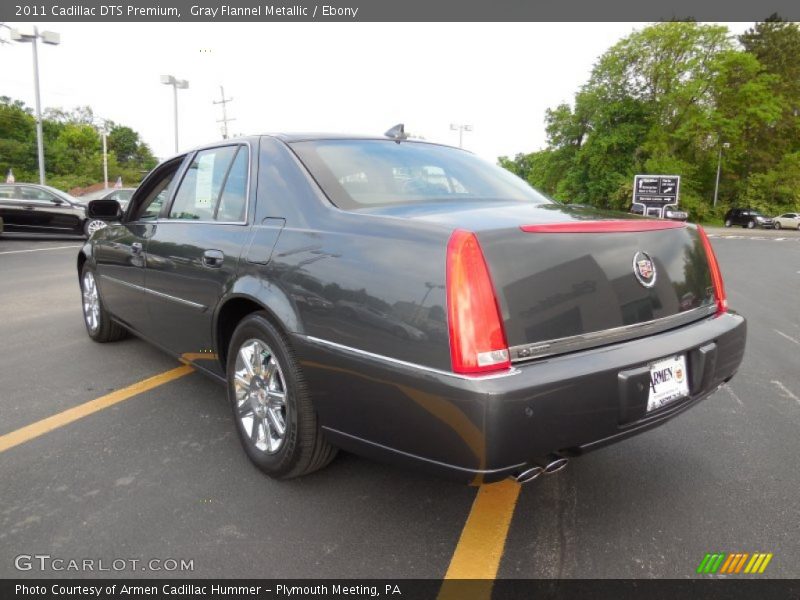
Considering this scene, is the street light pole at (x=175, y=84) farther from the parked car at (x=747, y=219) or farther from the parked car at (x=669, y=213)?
the parked car at (x=747, y=219)

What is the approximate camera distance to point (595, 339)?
2037 millimetres

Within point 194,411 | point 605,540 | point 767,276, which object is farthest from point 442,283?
point 767,276

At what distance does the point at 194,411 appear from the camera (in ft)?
11.2

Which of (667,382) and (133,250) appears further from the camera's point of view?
(133,250)

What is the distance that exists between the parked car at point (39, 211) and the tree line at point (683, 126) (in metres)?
37.0

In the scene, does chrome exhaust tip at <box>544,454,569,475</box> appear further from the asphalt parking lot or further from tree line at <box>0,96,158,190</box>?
tree line at <box>0,96,158,190</box>

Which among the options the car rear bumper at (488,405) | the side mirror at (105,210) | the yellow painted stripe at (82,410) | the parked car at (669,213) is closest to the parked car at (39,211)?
the side mirror at (105,210)

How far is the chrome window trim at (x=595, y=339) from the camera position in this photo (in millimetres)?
1890

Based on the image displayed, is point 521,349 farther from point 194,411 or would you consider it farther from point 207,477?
point 194,411

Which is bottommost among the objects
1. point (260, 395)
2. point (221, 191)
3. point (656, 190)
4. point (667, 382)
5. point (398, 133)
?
point (260, 395)

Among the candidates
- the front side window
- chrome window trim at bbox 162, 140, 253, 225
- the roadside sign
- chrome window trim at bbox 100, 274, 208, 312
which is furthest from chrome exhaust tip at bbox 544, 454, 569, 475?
the roadside sign

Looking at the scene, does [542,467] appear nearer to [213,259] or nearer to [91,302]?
[213,259]

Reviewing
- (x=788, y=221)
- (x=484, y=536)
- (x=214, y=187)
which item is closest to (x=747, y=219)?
(x=788, y=221)

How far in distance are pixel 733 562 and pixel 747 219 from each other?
47805 mm
